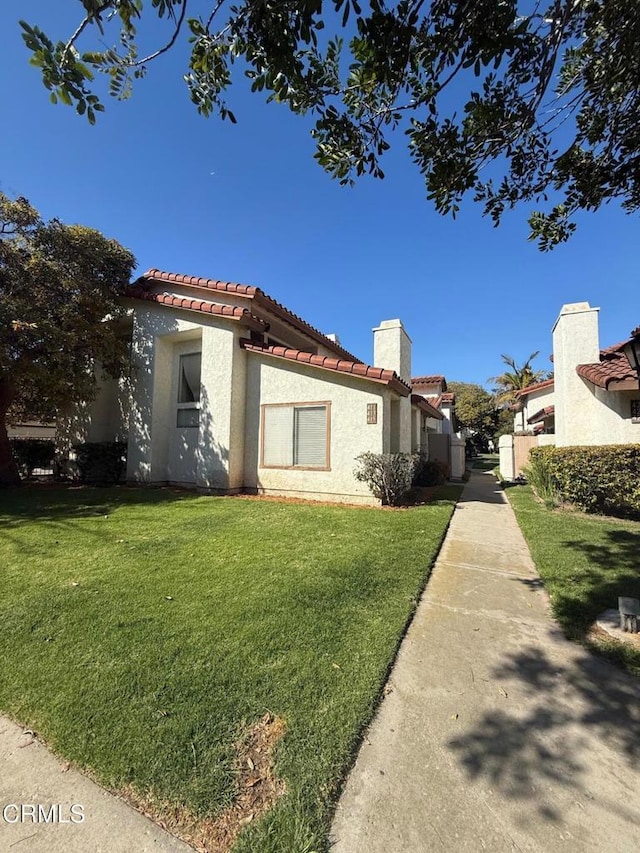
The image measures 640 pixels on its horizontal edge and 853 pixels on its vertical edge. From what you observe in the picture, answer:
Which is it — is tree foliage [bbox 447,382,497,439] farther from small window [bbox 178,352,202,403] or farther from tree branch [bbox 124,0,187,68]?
tree branch [bbox 124,0,187,68]

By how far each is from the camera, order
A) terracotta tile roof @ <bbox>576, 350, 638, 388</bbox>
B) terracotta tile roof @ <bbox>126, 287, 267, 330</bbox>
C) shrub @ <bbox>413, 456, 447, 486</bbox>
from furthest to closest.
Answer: shrub @ <bbox>413, 456, 447, 486</bbox>, terracotta tile roof @ <bbox>126, 287, 267, 330</bbox>, terracotta tile roof @ <bbox>576, 350, 638, 388</bbox>

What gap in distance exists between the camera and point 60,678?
275cm

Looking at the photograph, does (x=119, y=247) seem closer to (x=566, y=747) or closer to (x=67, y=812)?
(x=67, y=812)

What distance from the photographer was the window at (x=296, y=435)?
10.0m

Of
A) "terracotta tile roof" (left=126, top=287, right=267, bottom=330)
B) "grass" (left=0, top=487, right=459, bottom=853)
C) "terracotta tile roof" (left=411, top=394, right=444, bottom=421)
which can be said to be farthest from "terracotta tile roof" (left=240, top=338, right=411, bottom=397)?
"grass" (left=0, top=487, right=459, bottom=853)

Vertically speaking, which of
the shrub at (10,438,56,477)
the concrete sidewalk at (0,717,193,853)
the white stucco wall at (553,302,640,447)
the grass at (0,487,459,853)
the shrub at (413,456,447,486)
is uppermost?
the white stucco wall at (553,302,640,447)

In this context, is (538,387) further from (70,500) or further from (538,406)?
(70,500)

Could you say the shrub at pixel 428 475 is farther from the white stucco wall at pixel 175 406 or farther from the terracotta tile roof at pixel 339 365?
the white stucco wall at pixel 175 406

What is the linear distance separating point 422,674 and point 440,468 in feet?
42.7

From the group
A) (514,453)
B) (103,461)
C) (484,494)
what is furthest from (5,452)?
(514,453)

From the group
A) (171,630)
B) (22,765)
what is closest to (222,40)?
(171,630)

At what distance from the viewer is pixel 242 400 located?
433 inches

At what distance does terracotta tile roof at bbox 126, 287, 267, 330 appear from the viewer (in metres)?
10.5

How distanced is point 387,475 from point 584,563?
4328mm
